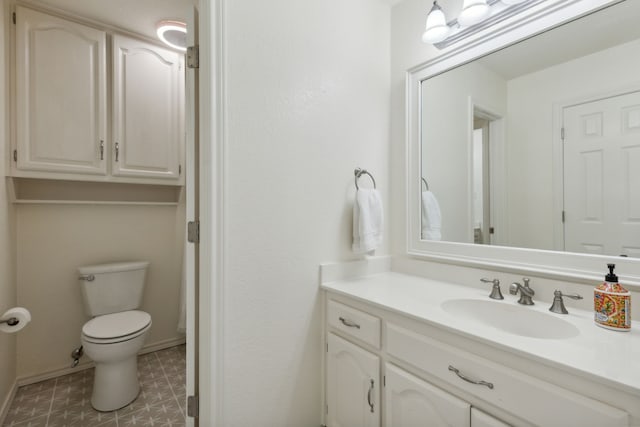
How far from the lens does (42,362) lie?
75.5 inches

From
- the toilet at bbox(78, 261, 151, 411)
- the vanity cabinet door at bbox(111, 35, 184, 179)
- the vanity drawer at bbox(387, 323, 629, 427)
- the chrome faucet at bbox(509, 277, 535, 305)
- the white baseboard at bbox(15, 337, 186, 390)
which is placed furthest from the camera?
the vanity cabinet door at bbox(111, 35, 184, 179)

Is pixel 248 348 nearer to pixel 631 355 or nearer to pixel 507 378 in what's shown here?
pixel 507 378

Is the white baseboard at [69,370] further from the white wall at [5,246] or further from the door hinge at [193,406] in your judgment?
the door hinge at [193,406]

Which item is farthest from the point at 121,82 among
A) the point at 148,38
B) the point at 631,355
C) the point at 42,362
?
the point at 631,355

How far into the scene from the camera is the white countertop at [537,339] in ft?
2.12

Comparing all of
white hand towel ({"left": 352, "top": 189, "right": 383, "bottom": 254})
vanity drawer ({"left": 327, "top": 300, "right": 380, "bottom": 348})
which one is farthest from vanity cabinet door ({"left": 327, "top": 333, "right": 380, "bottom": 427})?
white hand towel ({"left": 352, "top": 189, "right": 383, "bottom": 254})

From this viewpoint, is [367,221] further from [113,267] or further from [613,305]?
[113,267]

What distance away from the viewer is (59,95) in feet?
5.93

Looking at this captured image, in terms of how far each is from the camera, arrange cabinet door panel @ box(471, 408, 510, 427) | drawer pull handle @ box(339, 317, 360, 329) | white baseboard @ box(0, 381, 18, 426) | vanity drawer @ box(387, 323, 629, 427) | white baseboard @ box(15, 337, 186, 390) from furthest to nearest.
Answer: white baseboard @ box(15, 337, 186, 390) → white baseboard @ box(0, 381, 18, 426) → drawer pull handle @ box(339, 317, 360, 329) → cabinet door panel @ box(471, 408, 510, 427) → vanity drawer @ box(387, 323, 629, 427)

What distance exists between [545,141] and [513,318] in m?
0.75

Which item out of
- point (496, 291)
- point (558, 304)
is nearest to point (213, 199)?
point (496, 291)

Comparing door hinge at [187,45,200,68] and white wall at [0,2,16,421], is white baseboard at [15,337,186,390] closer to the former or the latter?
white wall at [0,2,16,421]

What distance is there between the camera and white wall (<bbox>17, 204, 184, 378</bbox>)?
1.88 metres

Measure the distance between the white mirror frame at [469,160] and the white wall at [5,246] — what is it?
2244 millimetres
